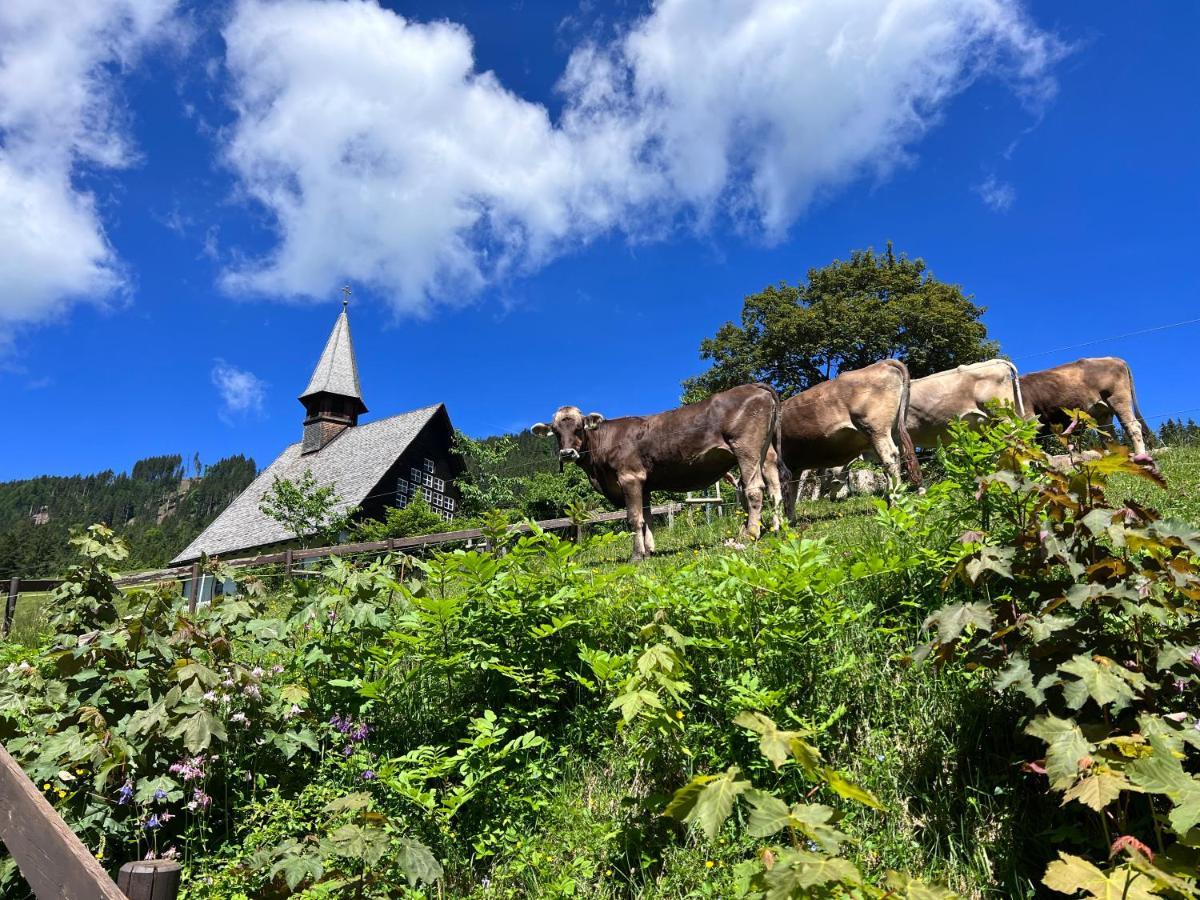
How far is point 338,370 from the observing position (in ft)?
155

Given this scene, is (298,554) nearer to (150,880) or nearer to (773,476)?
(773,476)

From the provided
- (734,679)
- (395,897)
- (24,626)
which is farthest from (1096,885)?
(24,626)

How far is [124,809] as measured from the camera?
3395 millimetres

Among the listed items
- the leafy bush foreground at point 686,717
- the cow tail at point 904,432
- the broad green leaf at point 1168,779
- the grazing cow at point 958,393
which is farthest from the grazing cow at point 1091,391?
the broad green leaf at point 1168,779

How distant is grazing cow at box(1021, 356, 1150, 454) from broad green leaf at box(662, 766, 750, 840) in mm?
13807

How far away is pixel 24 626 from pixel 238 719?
385 inches

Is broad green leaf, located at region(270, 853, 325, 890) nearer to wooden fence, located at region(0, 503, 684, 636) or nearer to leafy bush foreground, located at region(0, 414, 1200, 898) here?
leafy bush foreground, located at region(0, 414, 1200, 898)

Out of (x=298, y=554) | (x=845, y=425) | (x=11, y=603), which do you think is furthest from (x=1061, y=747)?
(x=11, y=603)

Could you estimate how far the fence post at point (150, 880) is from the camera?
1.84 m

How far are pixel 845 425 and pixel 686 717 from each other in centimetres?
826

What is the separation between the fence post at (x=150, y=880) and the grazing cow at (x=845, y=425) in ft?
30.3

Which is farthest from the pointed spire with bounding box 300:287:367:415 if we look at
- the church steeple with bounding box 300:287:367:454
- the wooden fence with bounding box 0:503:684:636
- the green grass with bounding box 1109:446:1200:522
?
the green grass with bounding box 1109:446:1200:522

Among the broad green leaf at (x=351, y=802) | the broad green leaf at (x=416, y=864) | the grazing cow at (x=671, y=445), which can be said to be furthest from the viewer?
the grazing cow at (x=671, y=445)

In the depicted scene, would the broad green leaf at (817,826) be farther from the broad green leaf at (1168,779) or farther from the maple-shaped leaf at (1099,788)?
the broad green leaf at (1168,779)
